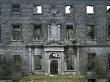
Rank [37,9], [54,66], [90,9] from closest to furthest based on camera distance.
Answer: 1. [54,66]
2. [37,9]
3. [90,9]

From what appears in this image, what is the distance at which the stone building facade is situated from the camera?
4597 cm

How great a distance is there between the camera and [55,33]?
152 ft

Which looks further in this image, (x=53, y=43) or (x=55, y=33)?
(x=55, y=33)

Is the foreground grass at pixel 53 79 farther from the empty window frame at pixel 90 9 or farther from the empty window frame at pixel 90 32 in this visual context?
the empty window frame at pixel 90 9

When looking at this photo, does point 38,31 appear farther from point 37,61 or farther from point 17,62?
point 17,62

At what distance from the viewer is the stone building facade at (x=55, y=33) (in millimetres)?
45969

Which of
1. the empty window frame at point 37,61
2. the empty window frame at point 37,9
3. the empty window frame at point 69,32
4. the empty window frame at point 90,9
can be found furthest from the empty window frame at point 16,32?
the empty window frame at point 90,9

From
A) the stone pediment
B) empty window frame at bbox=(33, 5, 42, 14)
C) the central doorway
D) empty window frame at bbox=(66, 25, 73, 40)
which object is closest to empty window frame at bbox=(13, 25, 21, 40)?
empty window frame at bbox=(33, 5, 42, 14)

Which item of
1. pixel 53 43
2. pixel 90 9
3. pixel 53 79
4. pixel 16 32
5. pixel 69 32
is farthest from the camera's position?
pixel 90 9

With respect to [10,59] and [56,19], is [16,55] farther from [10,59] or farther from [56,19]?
[56,19]

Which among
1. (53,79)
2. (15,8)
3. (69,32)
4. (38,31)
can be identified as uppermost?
(15,8)

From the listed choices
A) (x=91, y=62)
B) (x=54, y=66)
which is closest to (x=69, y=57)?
(x=54, y=66)

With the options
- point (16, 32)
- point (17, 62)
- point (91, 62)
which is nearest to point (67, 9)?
point (16, 32)

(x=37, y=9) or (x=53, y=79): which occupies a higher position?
(x=37, y=9)
